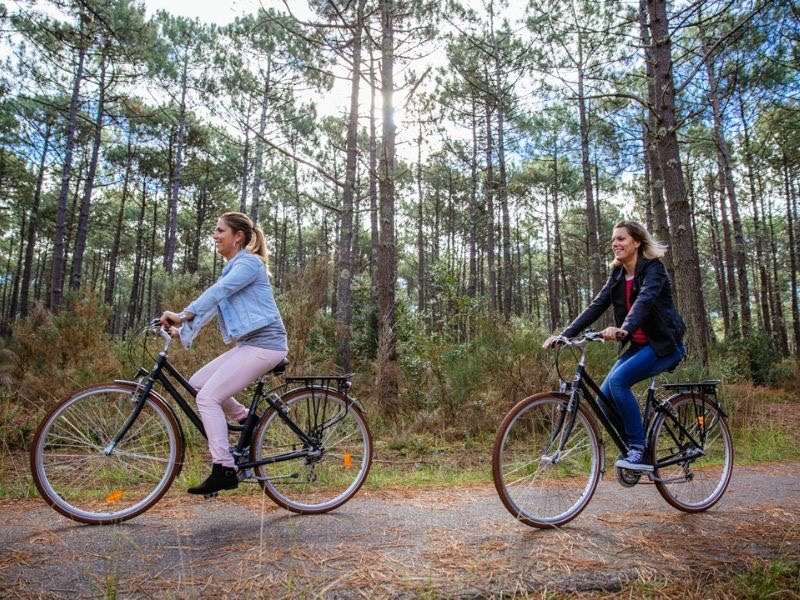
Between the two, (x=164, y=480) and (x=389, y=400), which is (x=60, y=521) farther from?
(x=389, y=400)

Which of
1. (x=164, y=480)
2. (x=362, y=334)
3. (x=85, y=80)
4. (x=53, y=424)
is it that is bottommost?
(x=164, y=480)

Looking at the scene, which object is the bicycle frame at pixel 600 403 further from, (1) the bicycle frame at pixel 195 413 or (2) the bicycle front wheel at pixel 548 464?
(1) the bicycle frame at pixel 195 413

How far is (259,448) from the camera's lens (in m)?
2.96

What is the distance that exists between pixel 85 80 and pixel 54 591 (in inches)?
758

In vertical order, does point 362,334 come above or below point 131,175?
below

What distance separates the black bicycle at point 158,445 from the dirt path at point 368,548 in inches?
5.7

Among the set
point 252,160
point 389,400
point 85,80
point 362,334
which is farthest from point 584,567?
point 252,160

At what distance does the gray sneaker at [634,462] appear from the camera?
2.98 m

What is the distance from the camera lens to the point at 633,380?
3.10 metres

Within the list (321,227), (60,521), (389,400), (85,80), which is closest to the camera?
(60,521)

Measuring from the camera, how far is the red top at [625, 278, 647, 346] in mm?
3168

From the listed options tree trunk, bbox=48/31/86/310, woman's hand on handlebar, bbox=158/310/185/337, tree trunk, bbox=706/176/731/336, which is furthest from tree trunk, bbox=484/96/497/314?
woman's hand on handlebar, bbox=158/310/185/337

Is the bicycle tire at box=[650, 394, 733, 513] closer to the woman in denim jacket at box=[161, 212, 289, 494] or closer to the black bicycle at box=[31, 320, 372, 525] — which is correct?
the black bicycle at box=[31, 320, 372, 525]

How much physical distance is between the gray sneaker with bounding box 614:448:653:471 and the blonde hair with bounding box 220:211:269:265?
2.52m
